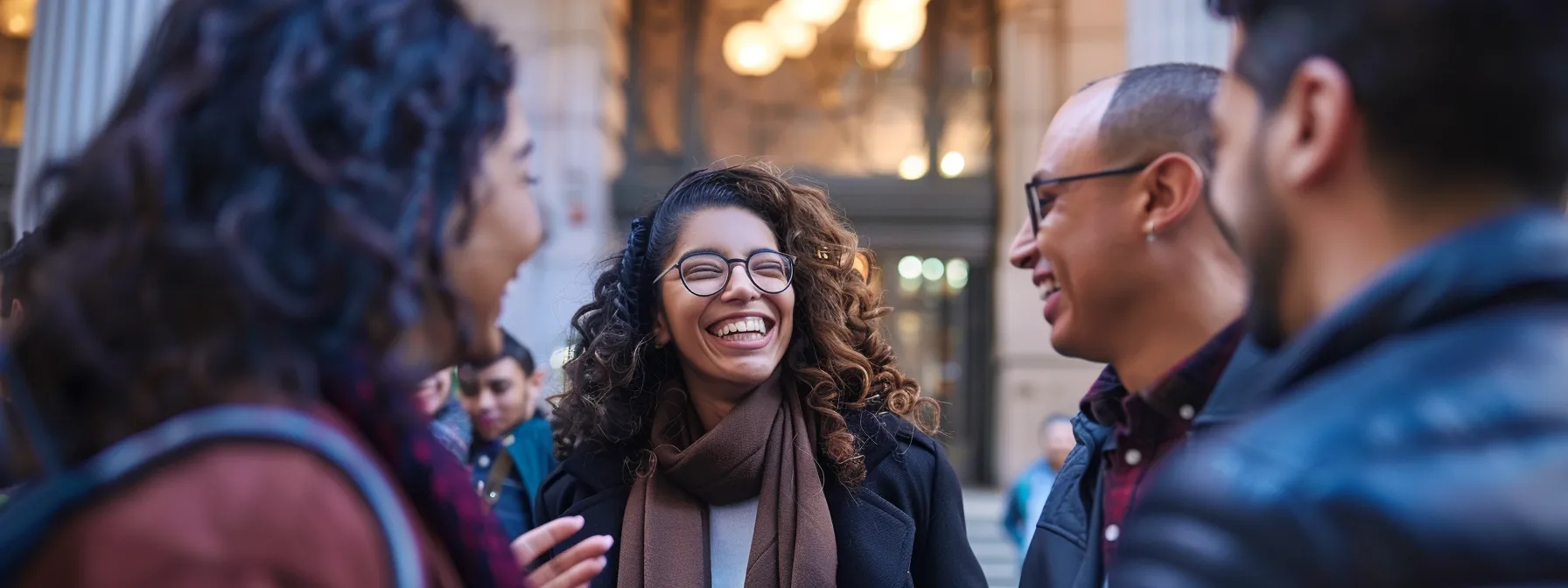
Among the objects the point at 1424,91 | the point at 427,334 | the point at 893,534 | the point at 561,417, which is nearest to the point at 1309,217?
the point at 1424,91

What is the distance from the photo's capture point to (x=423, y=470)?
112 cm

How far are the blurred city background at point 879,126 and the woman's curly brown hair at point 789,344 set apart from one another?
7298 mm

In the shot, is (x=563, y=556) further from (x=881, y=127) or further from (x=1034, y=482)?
(x=881, y=127)

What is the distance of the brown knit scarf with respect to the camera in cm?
247

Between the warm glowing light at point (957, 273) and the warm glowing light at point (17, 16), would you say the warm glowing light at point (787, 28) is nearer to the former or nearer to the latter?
the warm glowing light at point (957, 273)

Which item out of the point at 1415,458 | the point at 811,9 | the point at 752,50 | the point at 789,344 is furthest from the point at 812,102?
the point at 1415,458

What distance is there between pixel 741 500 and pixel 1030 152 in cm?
894

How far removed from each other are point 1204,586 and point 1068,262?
3.47 feet

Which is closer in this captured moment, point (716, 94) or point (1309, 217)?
point (1309, 217)

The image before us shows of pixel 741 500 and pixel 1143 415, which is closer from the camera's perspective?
pixel 1143 415

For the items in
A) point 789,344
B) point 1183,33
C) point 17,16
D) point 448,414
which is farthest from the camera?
point 17,16

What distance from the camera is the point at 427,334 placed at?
1.20 metres

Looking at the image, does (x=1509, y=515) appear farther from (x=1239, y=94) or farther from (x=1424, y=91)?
(x=1239, y=94)

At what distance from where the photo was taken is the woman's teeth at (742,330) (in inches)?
104
